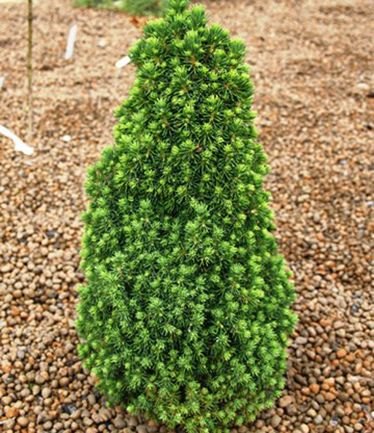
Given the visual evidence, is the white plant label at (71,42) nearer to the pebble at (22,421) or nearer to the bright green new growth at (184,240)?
the bright green new growth at (184,240)

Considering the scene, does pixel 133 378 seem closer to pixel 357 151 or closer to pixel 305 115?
pixel 357 151

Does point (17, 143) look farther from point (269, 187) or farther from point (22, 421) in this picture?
point (22, 421)

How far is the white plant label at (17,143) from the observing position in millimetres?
4852

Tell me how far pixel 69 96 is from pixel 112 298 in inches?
140

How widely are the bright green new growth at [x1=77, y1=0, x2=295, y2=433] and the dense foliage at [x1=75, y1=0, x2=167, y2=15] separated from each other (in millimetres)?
5367

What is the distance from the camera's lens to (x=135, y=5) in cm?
746

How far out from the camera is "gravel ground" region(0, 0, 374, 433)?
10.4 ft

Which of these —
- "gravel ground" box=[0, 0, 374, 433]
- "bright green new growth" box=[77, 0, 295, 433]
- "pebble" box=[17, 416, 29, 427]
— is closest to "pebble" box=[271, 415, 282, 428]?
"gravel ground" box=[0, 0, 374, 433]

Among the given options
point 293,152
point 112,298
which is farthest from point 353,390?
point 293,152

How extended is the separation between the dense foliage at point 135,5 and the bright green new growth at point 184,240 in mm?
5367

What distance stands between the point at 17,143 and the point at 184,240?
2847 mm

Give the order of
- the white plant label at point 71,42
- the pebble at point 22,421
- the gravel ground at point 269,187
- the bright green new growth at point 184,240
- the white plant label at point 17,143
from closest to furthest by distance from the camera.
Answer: the bright green new growth at point 184,240, the pebble at point 22,421, the gravel ground at point 269,187, the white plant label at point 17,143, the white plant label at point 71,42

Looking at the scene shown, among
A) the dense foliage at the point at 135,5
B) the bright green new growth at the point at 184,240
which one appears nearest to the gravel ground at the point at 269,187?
the dense foliage at the point at 135,5

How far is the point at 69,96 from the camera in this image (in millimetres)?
→ 5688
